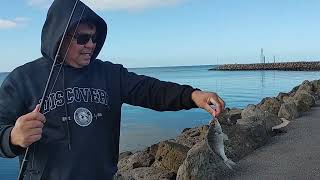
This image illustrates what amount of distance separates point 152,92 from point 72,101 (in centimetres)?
58

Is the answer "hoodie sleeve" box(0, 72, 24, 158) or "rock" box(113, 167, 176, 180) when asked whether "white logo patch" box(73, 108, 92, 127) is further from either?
"rock" box(113, 167, 176, 180)

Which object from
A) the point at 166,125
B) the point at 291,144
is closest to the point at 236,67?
the point at 166,125

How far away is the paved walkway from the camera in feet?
25.7

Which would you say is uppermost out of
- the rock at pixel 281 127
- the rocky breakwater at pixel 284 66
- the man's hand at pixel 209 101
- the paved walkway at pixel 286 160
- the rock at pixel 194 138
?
the man's hand at pixel 209 101

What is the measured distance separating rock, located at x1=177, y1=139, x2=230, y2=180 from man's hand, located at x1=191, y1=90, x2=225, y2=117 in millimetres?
4769

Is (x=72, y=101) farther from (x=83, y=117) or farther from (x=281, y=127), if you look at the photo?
(x=281, y=127)

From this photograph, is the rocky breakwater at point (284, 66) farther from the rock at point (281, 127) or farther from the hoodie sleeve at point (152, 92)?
the hoodie sleeve at point (152, 92)

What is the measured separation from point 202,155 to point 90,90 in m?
5.32

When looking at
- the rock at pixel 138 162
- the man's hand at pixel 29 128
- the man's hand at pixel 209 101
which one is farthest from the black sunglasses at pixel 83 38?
the rock at pixel 138 162

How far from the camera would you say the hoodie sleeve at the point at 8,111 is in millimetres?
2252

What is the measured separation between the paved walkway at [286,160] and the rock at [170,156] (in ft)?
3.92

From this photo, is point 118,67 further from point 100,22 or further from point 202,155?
point 202,155

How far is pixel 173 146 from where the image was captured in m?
9.26

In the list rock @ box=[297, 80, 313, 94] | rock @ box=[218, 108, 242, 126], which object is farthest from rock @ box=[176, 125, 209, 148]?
rock @ box=[297, 80, 313, 94]
